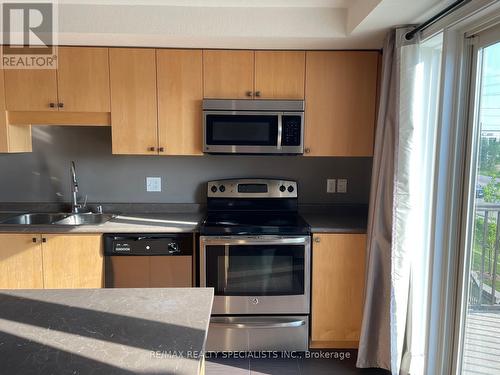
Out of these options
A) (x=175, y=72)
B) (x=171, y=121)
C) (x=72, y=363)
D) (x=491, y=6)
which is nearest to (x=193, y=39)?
(x=175, y=72)

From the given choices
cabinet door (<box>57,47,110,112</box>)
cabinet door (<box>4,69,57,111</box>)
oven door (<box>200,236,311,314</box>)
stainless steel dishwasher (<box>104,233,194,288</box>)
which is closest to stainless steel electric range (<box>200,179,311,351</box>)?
oven door (<box>200,236,311,314</box>)

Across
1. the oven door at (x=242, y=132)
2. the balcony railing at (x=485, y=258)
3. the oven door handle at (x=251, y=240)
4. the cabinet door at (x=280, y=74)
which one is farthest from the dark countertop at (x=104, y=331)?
the cabinet door at (x=280, y=74)

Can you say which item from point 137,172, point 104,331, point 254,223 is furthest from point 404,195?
point 137,172

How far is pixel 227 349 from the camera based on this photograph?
264 cm

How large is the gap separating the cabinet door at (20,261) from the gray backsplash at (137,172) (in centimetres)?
63

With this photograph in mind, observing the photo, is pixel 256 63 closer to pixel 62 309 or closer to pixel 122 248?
pixel 122 248

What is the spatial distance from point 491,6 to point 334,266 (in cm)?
172

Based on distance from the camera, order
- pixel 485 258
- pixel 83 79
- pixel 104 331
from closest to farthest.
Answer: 1. pixel 104 331
2. pixel 485 258
3. pixel 83 79

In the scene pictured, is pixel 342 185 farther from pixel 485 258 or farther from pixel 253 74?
pixel 485 258

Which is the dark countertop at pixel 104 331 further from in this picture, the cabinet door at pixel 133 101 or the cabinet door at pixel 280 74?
the cabinet door at pixel 280 74

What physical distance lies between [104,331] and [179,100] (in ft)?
6.21

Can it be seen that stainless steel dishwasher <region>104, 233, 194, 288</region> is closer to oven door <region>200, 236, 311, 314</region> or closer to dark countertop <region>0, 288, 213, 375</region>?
oven door <region>200, 236, 311, 314</region>

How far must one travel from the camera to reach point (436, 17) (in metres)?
1.88

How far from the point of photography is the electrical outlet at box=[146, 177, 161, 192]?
313 cm
